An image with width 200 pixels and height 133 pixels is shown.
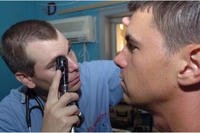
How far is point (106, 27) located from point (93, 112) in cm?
121

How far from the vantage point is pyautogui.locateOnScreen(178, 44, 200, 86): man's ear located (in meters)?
0.62

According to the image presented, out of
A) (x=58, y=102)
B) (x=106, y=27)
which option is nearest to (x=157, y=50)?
(x=58, y=102)

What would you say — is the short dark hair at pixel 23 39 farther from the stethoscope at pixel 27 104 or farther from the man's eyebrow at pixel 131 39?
the man's eyebrow at pixel 131 39

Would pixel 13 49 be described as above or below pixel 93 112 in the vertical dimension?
above

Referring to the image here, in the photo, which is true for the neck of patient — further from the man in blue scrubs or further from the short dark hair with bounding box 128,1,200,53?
the man in blue scrubs

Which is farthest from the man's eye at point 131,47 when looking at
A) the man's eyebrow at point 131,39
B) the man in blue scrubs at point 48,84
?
the man in blue scrubs at point 48,84

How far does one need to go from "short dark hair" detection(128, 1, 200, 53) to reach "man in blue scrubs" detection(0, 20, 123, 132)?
0.60m

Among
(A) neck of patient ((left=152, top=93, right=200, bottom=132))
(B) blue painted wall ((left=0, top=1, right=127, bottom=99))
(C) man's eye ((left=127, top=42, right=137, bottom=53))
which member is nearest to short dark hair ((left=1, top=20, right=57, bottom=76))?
(C) man's eye ((left=127, top=42, right=137, bottom=53))

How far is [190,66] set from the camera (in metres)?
0.63

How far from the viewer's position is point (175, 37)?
646mm

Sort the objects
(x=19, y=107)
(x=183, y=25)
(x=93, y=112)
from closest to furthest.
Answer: (x=183, y=25), (x=19, y=107), (x=93, y=112)

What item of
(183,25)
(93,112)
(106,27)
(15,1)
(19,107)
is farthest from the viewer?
(15,1)

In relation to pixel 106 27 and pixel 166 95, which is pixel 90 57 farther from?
pixel 166 95

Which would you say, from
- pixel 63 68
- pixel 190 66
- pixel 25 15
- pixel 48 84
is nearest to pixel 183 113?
pixel 190 66
